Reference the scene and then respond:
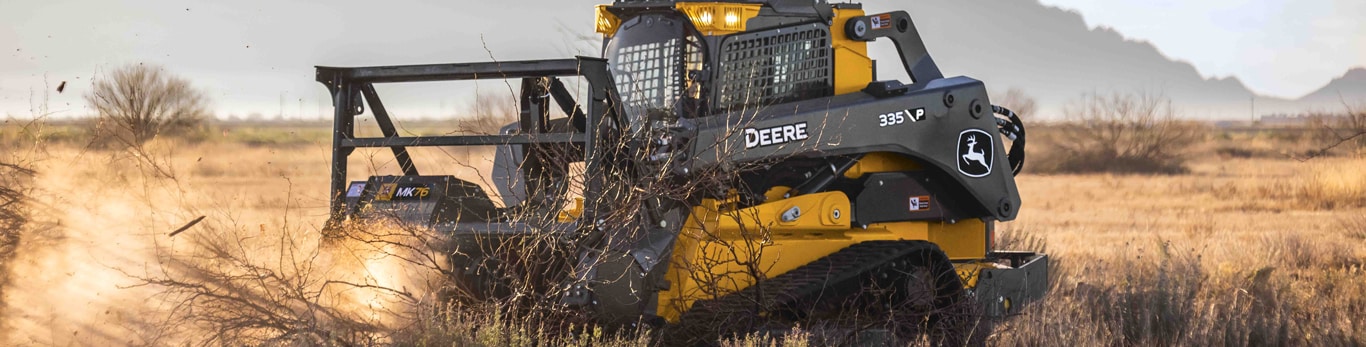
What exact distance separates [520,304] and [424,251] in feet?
1.87

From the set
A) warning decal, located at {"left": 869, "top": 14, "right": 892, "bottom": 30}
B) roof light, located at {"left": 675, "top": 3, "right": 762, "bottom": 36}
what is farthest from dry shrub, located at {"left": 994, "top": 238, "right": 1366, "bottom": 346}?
roof light, located at {"left": 675, "top": 3, "right": 762, "bottom": 36}

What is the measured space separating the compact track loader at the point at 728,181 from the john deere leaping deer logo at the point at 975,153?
1cm

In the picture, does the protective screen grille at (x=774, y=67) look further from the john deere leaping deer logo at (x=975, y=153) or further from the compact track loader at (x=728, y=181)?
the john deere leaping deer logo at (x=975, y=153)

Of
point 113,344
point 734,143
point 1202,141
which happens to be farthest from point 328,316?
point 1202,141

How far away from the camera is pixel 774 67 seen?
8.78 m

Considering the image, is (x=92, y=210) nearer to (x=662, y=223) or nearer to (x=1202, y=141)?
(x=662, y=223)

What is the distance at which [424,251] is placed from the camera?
7.82 m

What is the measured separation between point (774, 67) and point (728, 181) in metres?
0.90

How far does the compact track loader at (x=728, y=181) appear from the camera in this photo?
25.2 feet

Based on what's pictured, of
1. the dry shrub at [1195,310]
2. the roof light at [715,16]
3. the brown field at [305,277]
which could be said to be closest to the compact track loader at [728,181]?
the roof light at [715,16]

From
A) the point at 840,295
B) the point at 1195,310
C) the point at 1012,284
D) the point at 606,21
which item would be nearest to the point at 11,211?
the point at 606,21

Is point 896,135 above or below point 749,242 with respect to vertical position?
above

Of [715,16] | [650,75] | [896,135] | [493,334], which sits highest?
[715,16]

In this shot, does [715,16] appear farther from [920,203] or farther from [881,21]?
[920,203]
